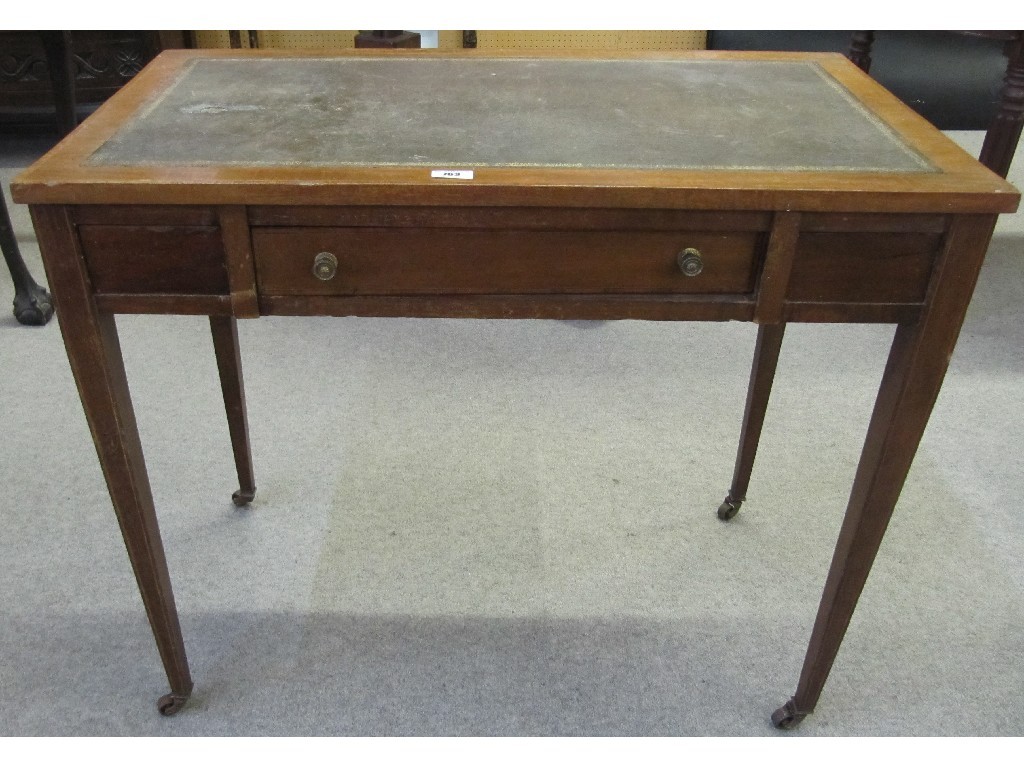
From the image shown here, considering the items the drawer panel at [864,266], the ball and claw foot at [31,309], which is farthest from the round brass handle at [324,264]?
the ball and claw foot at [31,309]

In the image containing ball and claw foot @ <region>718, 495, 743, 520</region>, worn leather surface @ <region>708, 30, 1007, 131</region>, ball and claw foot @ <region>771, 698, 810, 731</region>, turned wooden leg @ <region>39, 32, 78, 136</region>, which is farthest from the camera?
worn leather surface @ <region>708, 30, 1007, 131</region>

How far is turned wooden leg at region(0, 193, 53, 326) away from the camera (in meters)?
2.13

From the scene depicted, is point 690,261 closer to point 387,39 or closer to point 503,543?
point 503,543

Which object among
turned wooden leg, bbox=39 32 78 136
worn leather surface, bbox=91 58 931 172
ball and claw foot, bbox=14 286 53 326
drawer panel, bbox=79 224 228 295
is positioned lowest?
ball and claw foot, bbox=14 286 53 326

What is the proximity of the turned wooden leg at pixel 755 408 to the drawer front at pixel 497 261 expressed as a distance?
1.54 ft

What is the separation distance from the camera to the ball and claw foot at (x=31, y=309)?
2.15 metres

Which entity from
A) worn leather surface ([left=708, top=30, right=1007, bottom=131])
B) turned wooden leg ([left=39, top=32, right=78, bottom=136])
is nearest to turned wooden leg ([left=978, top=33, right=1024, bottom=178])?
worn leather surface ([left=708, top=30, right=1007, bottom=131])

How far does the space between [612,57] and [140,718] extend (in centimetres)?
112

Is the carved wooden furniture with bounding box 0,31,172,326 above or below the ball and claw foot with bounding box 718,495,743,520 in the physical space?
above

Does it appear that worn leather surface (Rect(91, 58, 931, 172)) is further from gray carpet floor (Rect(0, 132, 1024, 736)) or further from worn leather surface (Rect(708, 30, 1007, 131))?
worn leather surface (Rect(708, 30, 1007, 131))

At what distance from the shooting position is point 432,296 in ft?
3.02

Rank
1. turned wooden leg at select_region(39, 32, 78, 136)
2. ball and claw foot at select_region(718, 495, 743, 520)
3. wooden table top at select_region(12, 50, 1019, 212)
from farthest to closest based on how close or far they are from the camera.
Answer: turned wooden leg at select_region(39, 32, 78, 136)
ball and claw foot at select_region(718, 495, 743, 520)
wooden table top at select_region(12, 50, 1019, 212)

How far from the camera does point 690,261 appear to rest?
879 mm

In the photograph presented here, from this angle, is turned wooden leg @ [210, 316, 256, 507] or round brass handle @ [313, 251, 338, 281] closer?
round brass handle @ [313, 251, 338, 281]
